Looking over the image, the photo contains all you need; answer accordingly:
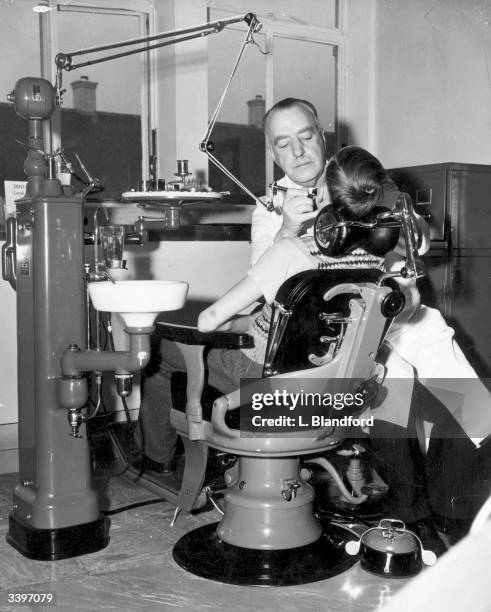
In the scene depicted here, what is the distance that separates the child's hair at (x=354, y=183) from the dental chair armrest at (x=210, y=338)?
43 centimetres

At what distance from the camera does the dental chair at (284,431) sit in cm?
199

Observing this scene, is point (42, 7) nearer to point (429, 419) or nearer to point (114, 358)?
point (114, 358)

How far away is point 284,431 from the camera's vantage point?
2111 mm

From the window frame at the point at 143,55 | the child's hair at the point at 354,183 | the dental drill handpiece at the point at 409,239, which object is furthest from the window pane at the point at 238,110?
the dental drill handpiece at the point at 409,239

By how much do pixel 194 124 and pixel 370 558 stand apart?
2145 millimetres

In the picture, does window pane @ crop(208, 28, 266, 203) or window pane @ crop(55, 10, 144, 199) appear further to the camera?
window pane @ crop(208, 28, 266, 203)

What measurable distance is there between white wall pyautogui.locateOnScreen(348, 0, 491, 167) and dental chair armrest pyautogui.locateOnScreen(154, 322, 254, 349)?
2114 millimetres

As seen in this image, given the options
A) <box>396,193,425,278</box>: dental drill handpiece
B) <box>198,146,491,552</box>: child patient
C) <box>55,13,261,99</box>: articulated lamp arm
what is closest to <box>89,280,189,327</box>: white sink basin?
<box>198,146,491,552</box>: child patient

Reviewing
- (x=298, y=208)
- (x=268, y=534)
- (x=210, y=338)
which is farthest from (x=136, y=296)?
(x=268, y=534)

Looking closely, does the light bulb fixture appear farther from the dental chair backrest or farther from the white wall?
the dental chair backrest

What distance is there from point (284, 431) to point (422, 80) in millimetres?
2464

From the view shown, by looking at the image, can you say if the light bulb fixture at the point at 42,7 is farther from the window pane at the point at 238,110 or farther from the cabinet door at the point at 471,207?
the cabinet door at the point at 471,207

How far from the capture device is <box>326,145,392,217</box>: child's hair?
2010mm

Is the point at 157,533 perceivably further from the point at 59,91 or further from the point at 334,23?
the point at 334,23
